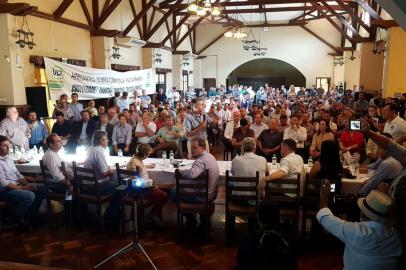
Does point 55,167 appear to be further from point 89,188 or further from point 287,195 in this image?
point 287,195

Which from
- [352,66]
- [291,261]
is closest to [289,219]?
[291,261]

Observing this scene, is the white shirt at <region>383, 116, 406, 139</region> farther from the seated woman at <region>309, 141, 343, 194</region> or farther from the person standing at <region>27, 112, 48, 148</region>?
the person standing at <region>27, 112, 48, 148</region>

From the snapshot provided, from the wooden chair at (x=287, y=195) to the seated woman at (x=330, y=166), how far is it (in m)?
0.29

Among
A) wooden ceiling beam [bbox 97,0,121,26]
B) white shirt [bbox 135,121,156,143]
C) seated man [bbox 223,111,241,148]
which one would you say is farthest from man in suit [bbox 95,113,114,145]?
wooden ceiling beam [bbox 97,0,121,26]

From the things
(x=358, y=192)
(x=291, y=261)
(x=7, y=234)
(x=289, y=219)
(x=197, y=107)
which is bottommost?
(x=7, y=234)

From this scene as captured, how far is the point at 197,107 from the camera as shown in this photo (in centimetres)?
694

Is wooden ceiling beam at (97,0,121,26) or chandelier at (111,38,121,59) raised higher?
wooden ceiling beam at (97,0,121,26)

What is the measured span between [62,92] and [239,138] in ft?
15.2

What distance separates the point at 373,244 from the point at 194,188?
2324mm

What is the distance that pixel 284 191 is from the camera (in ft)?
12.2

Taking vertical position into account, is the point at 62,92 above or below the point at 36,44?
below

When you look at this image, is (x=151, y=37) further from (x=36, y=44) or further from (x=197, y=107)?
(x=197, y=107)

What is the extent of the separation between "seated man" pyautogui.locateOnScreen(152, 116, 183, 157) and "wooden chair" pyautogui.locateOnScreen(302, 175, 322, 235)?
2815mm

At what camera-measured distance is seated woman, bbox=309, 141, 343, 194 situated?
3742 mm
